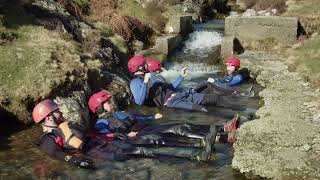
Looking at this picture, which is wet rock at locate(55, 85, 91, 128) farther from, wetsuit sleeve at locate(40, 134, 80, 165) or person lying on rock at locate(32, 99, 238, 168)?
wetsuit sleeve at locate(40, 134, 80, 165)

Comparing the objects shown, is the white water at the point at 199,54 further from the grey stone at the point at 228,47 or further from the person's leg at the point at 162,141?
the person's leg at the point at 162,141

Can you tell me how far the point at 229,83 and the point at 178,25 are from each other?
613cm

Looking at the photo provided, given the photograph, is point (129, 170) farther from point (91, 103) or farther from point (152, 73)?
point (152, 73)

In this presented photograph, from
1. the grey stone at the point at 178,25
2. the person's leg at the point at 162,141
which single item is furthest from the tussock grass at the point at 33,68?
the grey stone at the point at 178,25

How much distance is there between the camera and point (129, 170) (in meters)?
8.62

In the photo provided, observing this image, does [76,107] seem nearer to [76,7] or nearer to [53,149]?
[53,149]

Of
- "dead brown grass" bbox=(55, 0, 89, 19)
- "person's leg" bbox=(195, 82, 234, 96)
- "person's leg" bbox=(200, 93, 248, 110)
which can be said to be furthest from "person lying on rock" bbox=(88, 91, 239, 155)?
"dead brown grass" bbox=(55, 0, 89, 19)

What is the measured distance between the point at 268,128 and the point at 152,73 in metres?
4.11

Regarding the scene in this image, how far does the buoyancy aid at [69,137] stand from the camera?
8750 millimetres

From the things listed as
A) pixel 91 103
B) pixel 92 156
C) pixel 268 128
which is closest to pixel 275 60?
pixel 268 128

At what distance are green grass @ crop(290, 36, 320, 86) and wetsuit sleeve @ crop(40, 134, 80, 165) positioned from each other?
7.57m

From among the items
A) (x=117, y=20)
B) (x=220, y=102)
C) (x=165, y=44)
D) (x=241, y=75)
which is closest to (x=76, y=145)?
(x=220, y=102)

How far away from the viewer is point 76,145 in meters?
8.77

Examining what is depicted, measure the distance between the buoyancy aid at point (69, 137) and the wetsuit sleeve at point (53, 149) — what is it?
0.47 ft
